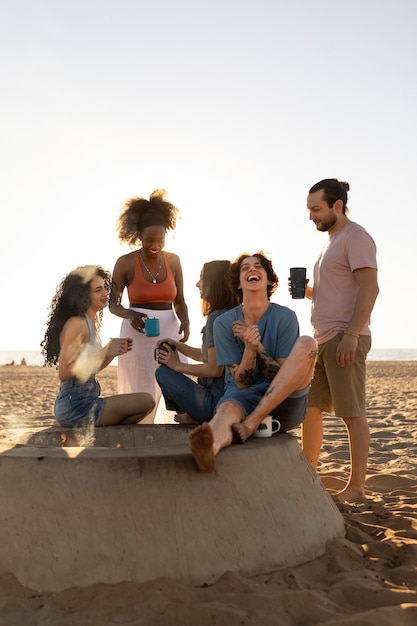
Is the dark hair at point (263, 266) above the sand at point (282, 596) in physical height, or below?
above

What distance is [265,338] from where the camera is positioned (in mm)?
3795

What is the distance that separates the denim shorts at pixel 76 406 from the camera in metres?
4.18

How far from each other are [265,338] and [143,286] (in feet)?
5.29

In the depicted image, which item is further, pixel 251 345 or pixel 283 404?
pixel 283 404

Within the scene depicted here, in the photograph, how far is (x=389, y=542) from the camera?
3379 mm

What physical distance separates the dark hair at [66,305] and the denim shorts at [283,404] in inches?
50.9

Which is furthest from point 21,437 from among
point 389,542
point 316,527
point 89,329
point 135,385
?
point 389,542

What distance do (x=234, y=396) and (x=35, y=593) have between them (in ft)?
4.80

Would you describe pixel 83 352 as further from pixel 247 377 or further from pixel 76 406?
pixel 247 377

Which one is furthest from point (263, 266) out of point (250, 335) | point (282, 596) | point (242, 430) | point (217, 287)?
point (282, 596)

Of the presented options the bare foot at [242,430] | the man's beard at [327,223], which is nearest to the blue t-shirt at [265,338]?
the bare foot at [242,430]

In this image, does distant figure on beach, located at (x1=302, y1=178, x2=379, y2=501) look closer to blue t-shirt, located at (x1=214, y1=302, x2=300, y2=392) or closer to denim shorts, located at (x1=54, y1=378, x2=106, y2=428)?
blue t-shirt, located at (x1=214, y1=302, x2=300, y2=392)

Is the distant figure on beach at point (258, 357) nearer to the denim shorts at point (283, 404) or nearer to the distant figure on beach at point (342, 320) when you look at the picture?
the denim shorts at point (283, 404)

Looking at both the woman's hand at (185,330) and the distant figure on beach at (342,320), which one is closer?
the distant figure on beach at (342,320)
